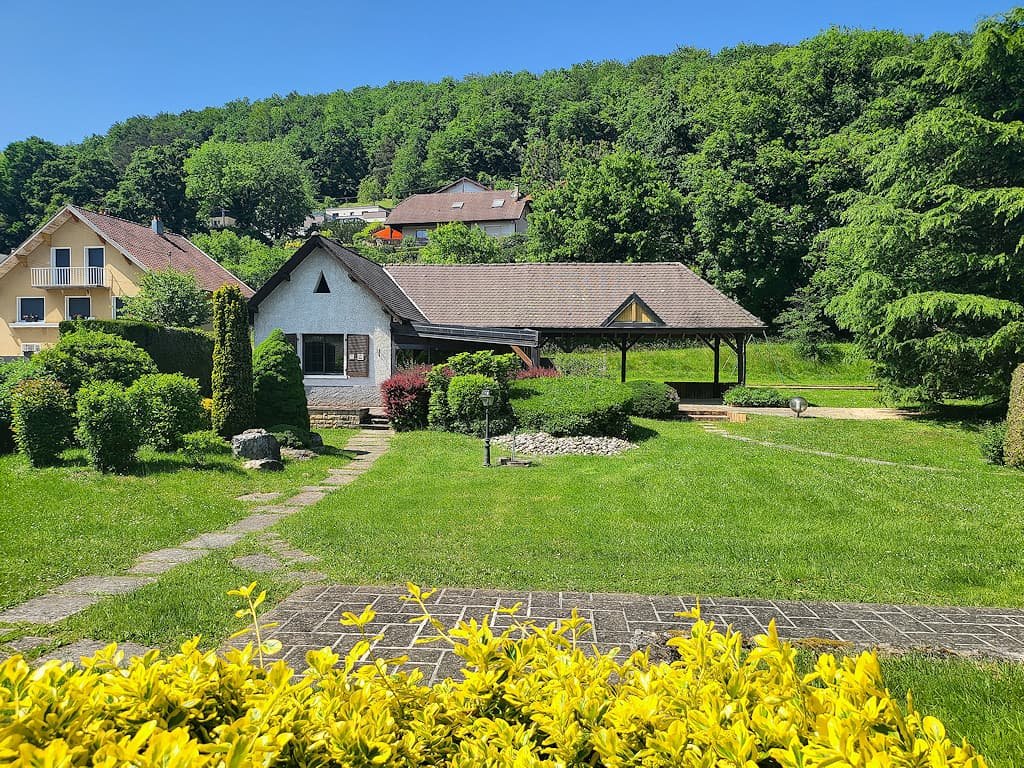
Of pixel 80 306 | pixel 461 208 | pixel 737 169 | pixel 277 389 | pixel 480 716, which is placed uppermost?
pixel 461 208

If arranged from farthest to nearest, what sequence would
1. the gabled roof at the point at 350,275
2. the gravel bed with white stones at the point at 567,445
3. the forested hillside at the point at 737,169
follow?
the gabled roof at the point at 350,275 < the forested hillside at the point at 737,169 < the gravel bed with white stones at the point at 567,445

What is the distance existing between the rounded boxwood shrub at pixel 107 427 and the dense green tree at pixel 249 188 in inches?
2494

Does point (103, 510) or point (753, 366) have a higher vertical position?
point (753, 366)

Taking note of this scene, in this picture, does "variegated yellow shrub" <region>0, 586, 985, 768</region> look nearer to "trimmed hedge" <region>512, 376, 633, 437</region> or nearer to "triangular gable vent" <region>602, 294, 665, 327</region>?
"trimmed hedge" <region>512, 376, 633, 437</region>

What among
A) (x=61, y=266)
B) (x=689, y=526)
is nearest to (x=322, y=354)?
(x=689, y=526)

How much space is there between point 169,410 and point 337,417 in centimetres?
816

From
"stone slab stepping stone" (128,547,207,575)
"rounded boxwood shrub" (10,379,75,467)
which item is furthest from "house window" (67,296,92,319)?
"stone slab stepping stone" (128,547,207,575)

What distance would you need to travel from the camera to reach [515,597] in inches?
210

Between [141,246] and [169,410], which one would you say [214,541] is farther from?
[141,246]

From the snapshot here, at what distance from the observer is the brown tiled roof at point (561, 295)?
24875 millimetres

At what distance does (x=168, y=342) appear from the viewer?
21578 mm

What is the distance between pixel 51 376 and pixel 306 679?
14.8 meters

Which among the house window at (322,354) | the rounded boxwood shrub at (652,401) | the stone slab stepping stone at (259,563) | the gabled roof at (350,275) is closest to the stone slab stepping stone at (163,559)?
the stone slab stepping stone at (259,563)

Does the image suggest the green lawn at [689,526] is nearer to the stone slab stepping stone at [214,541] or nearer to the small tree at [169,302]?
the stone slab stepping stone at [214,541]
